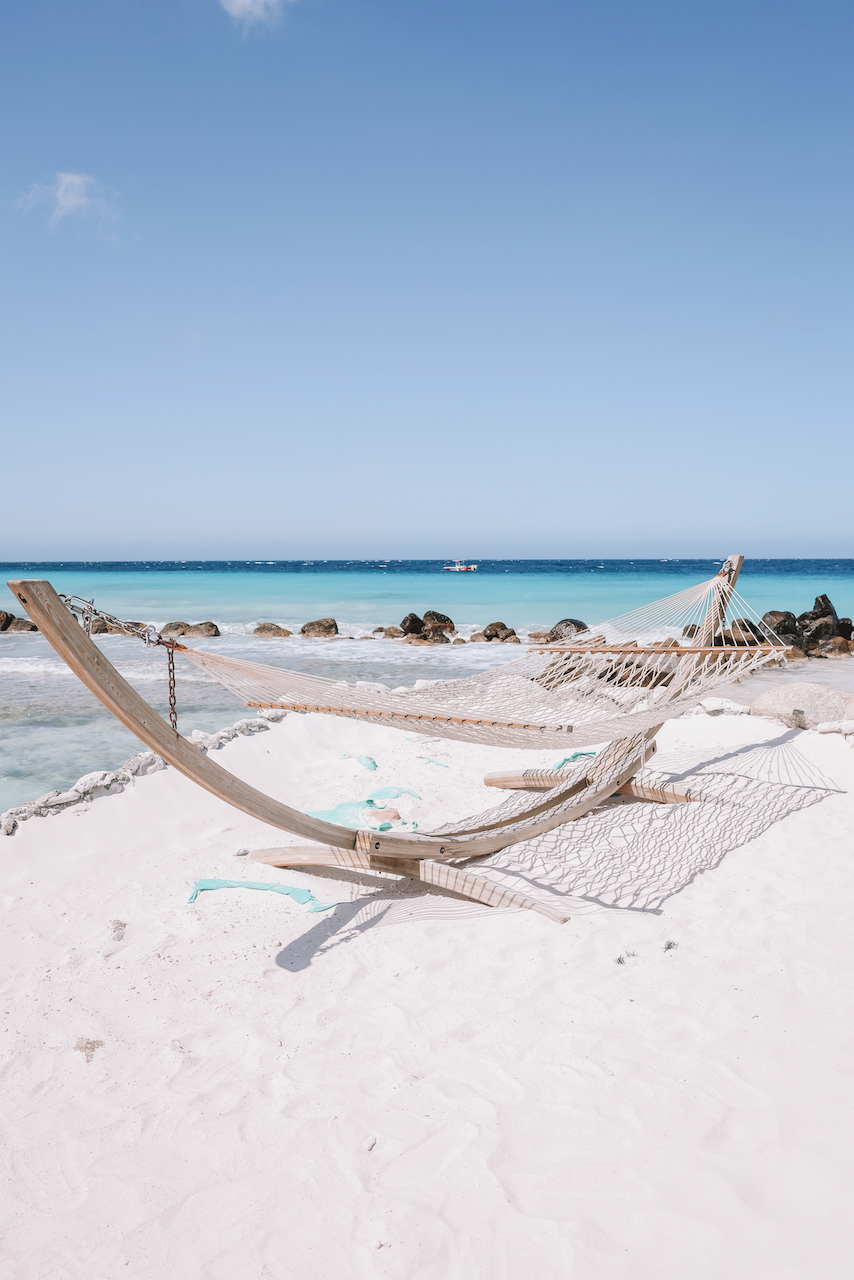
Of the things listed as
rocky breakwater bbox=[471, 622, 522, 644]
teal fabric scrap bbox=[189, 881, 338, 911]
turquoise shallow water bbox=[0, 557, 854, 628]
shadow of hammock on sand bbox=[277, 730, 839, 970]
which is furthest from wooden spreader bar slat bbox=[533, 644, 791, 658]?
turquoise shallow water bbox=[0, 557, 854, 628]

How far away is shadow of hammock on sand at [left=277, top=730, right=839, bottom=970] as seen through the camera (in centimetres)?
237

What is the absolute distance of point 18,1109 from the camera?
1.53 meters

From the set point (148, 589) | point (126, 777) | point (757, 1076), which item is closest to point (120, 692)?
point (757, 1076)

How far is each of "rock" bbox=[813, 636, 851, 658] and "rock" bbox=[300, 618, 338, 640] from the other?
793 cm

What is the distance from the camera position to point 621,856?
2750mm

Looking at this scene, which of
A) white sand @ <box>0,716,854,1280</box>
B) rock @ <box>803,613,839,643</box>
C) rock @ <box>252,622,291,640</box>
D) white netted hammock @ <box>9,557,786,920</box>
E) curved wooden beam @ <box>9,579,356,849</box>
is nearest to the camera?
white sand @ <box>0,716,854,1280</box>

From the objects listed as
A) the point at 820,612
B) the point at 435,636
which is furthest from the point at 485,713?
the point at 820,612

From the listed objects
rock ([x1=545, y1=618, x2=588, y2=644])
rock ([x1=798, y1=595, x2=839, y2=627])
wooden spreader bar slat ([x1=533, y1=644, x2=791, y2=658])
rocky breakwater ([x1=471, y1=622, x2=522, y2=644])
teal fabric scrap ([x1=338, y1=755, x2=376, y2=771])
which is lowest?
teal fabric scrap ([x1=338, y1=755, x2=376, y2=771])

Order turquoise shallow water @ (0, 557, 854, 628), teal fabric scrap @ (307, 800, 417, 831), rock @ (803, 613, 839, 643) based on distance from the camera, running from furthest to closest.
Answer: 1. turquoise shallow water @ (0, 557, 854, 628)
2. rock @ (803, 613, 839, 643)
3. teal fabric scrap @ (307, 800, 417, 831)

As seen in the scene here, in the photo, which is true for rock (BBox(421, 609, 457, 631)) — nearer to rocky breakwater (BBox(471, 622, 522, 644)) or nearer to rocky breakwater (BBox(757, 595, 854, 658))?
rocky breakwater (BBox(471, 622, 522, 644))

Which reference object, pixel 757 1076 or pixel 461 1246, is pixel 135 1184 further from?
pixel 757 1076

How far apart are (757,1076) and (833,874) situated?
50.4 inches

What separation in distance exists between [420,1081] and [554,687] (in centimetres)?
223

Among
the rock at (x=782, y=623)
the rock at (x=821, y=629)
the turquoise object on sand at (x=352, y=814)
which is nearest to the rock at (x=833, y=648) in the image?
the rock at (x=821, y=629)
